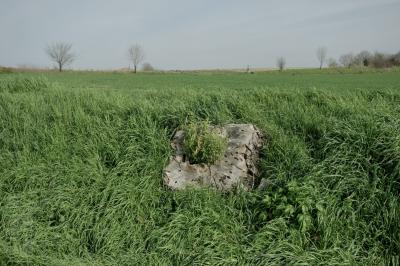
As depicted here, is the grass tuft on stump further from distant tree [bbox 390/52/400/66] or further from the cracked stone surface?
distant tree [bbox 390/52/400/66]

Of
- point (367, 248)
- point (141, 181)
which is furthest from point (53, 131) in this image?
point (367, 248)

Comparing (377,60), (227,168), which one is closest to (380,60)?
(377,60)

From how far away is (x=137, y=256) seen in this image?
4.71m

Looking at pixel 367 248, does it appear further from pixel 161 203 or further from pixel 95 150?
pixel 95 150

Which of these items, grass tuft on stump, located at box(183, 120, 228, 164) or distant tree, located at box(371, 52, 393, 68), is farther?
distant tree, located at box(371, 52, 393, 68)

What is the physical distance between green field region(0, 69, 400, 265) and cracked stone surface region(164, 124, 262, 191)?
0.15 meters

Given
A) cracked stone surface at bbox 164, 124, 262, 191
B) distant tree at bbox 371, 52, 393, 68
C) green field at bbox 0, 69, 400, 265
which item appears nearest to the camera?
green field at bbox 0, 69, 400, 265

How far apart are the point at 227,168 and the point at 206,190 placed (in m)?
0.52

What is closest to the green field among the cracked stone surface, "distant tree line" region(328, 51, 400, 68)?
the cracked stone surface

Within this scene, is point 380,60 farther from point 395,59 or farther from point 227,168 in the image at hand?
point 227,168

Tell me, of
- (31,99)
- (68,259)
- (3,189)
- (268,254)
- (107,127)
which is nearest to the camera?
(268,254)

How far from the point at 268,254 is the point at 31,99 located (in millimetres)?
6191

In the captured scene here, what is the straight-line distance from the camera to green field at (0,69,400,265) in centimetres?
450

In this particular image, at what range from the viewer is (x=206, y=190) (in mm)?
5355
